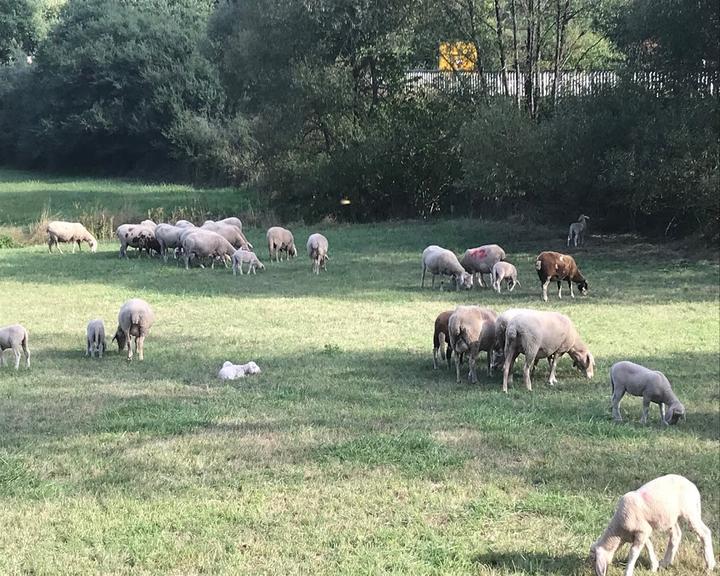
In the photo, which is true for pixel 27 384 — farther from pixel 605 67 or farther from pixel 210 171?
pixel 210 171

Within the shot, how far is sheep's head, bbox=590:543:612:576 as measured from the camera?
186 inches

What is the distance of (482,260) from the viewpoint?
1780cm

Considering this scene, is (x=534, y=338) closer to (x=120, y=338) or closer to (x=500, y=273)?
(x=120, y=338)

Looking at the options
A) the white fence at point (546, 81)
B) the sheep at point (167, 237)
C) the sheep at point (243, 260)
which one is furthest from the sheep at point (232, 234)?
the white fence at point (546, 81)

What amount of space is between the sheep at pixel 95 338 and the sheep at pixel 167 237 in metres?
10.6

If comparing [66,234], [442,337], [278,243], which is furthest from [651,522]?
[66,234]

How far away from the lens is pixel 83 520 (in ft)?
18.3

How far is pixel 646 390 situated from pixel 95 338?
22.9 ft

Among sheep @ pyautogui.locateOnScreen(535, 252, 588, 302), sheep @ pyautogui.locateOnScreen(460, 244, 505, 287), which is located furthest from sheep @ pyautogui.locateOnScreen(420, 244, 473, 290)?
sheep @ pyautogui.locateOnScreen(535, 252, 588, 302)

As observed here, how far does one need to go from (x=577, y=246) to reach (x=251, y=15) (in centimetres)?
1538

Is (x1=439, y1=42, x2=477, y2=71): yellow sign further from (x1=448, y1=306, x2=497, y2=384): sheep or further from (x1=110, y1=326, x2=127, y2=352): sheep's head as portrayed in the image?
(x1=448, y1=306, x2=497, y2=384): sheep

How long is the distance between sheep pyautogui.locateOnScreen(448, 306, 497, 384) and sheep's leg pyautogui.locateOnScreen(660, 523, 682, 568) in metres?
4.95

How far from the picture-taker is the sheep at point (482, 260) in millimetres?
17703

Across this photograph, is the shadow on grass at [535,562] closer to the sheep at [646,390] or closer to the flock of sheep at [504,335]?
the flock of sheep at [504,335]
